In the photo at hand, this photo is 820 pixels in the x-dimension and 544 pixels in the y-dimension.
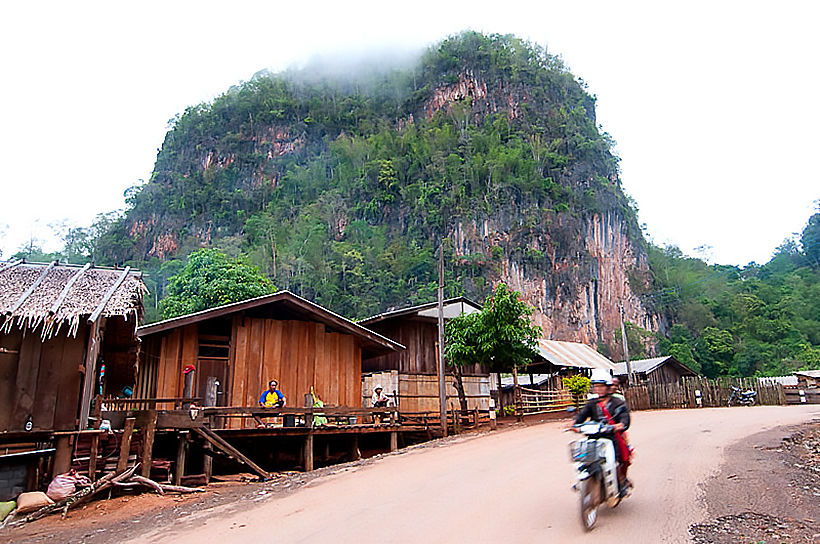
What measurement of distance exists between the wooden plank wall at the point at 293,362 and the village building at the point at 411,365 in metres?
4.44

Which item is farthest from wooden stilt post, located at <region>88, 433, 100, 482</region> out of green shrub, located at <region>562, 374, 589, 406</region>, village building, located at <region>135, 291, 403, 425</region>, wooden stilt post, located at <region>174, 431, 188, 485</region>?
green shrub, located at <region>562, 374, 589, 406</region>

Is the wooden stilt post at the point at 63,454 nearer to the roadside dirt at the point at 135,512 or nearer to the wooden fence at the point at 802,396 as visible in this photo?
the roadside dirt at the point at 135,512

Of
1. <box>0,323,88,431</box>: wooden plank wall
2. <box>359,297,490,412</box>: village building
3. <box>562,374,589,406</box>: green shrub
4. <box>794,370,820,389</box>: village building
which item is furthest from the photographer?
<box>794,370,820,389</box>: village building

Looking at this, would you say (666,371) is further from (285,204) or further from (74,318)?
(285,204)

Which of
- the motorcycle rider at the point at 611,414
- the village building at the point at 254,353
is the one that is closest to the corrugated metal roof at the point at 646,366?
the village building at the point at 254,353

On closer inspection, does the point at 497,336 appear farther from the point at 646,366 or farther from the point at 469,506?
the point at 646,366

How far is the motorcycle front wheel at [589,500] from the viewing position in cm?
496

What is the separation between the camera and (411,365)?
2206cm

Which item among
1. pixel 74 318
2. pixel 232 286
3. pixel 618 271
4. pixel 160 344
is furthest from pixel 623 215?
pixel 74 318

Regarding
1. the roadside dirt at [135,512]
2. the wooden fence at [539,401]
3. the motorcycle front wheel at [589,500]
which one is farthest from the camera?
the wooden fence at [539,401]

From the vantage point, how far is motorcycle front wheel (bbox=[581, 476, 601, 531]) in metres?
4.96

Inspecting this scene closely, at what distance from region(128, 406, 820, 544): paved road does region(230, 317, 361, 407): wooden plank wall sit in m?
5.52

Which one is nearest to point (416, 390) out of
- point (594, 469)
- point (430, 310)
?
point (430, 310)

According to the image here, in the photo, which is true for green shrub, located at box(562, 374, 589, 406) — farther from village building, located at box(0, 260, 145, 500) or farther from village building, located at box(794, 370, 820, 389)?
village building, located at box(0, 260, 145, 500)
